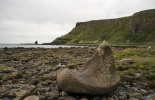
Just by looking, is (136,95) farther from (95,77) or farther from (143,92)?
(95,77)

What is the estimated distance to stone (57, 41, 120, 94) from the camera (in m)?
10.6

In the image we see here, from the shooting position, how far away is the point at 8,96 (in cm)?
1120

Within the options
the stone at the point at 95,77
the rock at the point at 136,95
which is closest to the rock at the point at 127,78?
the stone at the point at 95,77

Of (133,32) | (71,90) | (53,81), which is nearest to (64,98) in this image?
(71,90)

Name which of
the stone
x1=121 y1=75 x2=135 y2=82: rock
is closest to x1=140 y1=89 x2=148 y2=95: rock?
the stone

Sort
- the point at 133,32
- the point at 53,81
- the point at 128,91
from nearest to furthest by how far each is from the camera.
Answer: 1. the point at 128,91
2. the point at 53,81
3. the point at 133,32

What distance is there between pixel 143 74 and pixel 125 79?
2.10 m

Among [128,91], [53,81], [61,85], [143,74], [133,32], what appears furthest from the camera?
[133,32]

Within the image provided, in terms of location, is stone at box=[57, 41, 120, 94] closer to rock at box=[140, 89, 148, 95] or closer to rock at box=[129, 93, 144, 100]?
rock at box=[129, 93, 144, 100]

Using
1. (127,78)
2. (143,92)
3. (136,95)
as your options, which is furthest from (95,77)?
(127,78)

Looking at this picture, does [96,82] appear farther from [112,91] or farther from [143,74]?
[143,74]

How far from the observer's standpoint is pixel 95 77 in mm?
11453

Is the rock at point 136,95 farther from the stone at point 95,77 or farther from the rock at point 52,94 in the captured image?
the rock at point 52,94

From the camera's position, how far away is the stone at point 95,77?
34.8 feet
